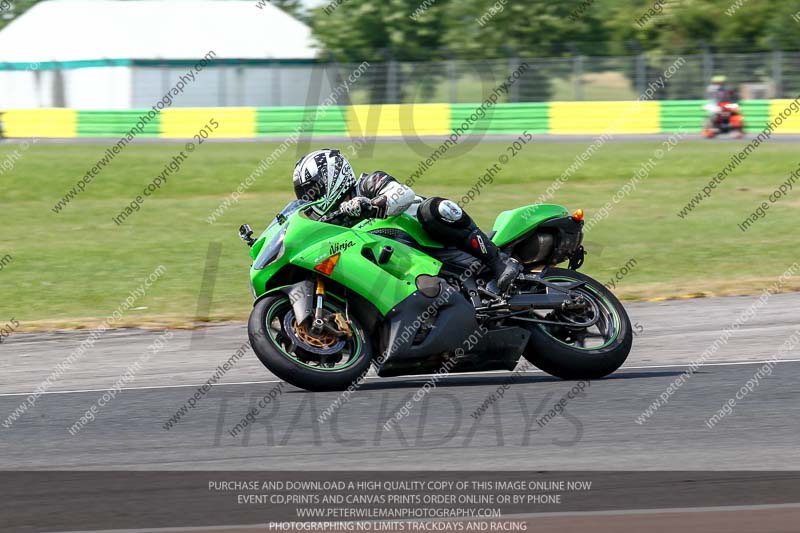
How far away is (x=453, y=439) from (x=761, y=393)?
2.25 metres

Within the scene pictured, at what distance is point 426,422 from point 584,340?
1614mm

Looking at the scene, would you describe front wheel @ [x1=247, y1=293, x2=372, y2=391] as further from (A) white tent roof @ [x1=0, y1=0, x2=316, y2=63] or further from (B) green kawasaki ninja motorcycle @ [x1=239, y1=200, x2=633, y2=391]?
(A) white tent roof @ [x1=0, y1=0, x2=316, y2=63]

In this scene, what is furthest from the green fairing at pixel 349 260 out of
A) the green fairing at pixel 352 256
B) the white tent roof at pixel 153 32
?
the white tent roof at pixel 153 32

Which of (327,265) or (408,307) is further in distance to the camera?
(408,307)

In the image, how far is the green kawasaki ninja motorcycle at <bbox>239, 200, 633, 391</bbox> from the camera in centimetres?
771

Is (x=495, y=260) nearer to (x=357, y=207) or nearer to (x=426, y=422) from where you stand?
(x=357, y=207)

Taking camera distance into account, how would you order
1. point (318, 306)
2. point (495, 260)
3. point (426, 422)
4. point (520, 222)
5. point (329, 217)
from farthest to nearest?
point (520, 222), point (495, 260), point (329, 217), point (318, 306), point (426, 422)

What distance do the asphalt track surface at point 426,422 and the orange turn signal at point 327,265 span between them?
765 mm

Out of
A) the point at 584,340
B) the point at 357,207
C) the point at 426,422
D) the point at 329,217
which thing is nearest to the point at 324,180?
the point at 329,217

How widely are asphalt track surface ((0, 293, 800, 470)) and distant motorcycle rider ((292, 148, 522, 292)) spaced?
2.82 ft

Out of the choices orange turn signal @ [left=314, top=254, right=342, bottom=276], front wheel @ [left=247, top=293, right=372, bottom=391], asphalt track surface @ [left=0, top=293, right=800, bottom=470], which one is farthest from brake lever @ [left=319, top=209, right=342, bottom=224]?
asphalt track surface @ [left=0, top=293, right=800, bottom=470]

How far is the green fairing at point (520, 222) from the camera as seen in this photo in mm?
8344

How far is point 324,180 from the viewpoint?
316 inches

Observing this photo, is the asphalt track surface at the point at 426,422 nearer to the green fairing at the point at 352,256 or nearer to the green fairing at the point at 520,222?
the green fairing at the point at 352,256
